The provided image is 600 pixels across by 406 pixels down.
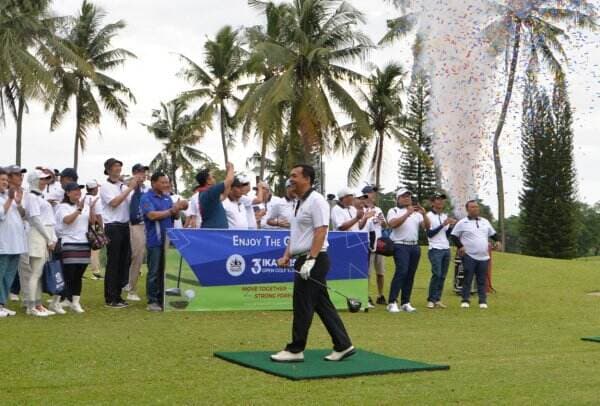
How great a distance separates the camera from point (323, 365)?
8422mm

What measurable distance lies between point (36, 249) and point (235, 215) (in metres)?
3.25

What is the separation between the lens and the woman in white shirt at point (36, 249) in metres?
12.1

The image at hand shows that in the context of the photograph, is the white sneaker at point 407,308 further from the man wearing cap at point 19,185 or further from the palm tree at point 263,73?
the palm tree at point 263,73

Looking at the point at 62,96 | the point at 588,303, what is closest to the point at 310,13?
the point at 62,96

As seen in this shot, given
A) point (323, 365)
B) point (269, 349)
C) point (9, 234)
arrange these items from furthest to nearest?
point (9, 234) < point (269, 349) < point (323, 365)

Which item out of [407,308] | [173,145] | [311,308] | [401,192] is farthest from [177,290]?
[173,145]

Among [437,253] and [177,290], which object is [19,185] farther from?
[437,253]

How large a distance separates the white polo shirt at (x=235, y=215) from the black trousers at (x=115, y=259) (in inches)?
61.9

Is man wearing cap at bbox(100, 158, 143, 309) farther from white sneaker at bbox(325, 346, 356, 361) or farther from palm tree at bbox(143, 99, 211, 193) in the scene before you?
palm tree at bbox(143, 99, 211, 193)

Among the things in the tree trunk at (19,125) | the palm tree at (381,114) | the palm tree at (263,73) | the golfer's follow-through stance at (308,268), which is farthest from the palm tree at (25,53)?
the golfer's follow-through stance at (308,268)

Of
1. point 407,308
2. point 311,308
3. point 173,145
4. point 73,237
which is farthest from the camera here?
point 173,145

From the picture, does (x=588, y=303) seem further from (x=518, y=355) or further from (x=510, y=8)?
(x=510, y=8)

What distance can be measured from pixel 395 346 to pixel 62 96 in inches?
1503

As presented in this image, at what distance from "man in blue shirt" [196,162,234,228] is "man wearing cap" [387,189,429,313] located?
2899 mm
